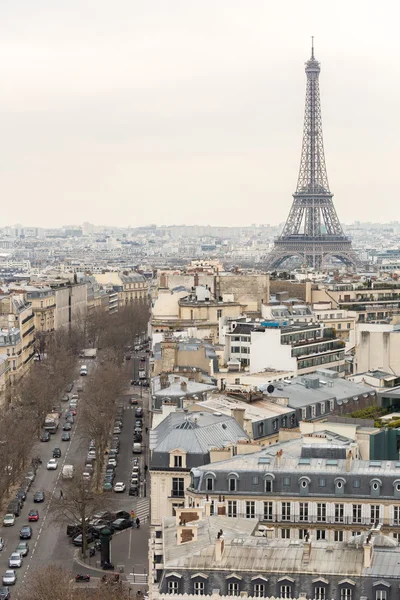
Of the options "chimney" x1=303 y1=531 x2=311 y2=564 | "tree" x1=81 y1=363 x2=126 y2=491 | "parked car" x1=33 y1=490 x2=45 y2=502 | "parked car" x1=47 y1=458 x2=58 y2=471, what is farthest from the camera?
"tree" x1=81 y1=363 x2=126 y2=491

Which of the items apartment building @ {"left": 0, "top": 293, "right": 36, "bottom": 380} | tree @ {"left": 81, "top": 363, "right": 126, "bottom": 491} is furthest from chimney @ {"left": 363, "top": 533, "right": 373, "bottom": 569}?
apartment building @ {"left": 0, "top": 293, "right": 36, "bottom": 380}

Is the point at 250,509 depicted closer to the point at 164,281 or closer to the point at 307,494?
the point at 307,494

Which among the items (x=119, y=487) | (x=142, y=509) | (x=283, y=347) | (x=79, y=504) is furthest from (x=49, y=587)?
(x=283, y=347)

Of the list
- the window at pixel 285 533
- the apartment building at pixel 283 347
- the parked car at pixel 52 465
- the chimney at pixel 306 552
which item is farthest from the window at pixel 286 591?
the parked car at pixel 52 465

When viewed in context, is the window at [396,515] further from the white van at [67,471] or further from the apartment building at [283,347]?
the apartment building at [283,347]

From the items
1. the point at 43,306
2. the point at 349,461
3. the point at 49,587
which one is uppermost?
the point at 349,461

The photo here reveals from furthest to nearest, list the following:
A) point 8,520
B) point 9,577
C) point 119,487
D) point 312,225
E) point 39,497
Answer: point 312,225 → point 119,487 → point 39,497 → point 8,520 → point 9,577

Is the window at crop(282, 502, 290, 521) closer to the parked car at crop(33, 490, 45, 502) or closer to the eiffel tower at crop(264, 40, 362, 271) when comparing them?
the parked car at crop(33, 490, 45, 502)

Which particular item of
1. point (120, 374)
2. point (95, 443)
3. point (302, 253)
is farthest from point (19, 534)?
point (302, 253)
